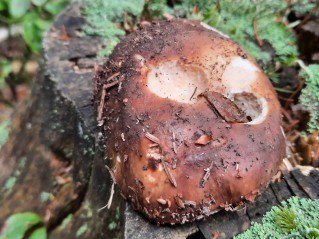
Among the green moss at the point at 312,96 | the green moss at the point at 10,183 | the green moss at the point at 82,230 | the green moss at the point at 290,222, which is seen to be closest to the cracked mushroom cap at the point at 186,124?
the green moss at the point at 290,222

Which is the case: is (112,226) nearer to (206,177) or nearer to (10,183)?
(206,177)

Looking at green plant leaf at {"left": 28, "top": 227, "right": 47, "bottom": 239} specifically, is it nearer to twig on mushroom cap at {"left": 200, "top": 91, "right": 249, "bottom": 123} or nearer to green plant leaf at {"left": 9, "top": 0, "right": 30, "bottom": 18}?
twig on mushroom cap at {"left": 200, "top": 91, "right": 249, "bottom": 123}

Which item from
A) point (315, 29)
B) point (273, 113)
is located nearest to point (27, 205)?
point (273, 113)

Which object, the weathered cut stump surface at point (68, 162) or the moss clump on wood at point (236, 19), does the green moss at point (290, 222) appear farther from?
the moss clump on wood at point (236, 19)

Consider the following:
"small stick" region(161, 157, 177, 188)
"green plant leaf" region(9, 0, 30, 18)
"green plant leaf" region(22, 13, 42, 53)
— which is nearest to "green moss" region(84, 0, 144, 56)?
"green plant leaf" region(9, 0, 30, 18)

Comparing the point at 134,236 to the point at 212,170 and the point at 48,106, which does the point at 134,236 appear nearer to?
the point at 212,170

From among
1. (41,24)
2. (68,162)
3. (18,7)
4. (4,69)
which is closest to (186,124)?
(68,162)
